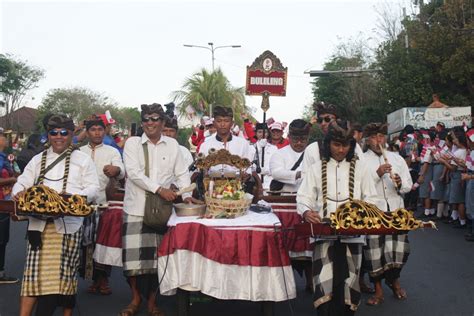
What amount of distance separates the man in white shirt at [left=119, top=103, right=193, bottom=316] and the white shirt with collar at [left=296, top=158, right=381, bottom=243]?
139 centimetres

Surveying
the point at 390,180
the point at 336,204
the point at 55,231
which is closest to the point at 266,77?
the point at 390,180

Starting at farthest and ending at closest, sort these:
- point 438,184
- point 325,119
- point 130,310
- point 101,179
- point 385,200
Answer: point 438,184, point 101,179, point 385,200, point 325,119, point 130,310

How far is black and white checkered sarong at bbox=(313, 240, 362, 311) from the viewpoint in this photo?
4797mm

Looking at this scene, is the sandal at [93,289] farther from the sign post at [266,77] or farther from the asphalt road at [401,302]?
the sign post at [266,77]

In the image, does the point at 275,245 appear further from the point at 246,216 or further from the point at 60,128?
the point at 60,128

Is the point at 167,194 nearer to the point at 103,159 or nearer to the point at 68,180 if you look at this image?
the point at 68,180

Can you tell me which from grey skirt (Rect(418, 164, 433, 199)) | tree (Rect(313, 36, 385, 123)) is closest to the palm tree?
tree (Rect(313, 36, 385, 123))

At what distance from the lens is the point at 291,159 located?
21.1ft

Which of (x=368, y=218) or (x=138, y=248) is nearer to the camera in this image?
(x=368, y=218)

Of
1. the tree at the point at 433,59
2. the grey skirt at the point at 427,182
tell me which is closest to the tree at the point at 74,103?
the tree at the point at 433,59

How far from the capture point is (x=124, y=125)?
73.8m

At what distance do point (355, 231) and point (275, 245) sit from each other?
965mm

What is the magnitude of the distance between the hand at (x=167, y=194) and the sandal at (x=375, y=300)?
268cm

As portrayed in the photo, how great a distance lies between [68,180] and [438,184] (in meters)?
10.2
